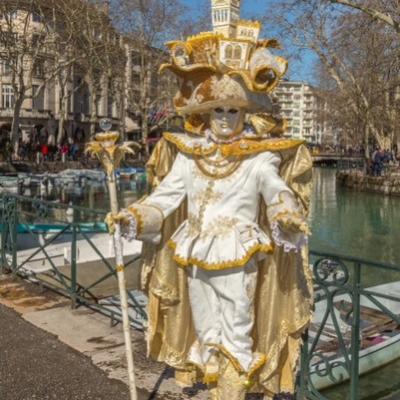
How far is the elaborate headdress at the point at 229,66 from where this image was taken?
2.90m

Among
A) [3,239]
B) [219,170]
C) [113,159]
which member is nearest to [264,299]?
[219,170]

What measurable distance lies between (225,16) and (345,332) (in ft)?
14.0

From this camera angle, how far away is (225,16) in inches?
120

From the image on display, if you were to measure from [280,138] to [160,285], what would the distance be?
108cm

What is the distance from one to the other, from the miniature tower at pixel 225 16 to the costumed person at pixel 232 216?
3cm

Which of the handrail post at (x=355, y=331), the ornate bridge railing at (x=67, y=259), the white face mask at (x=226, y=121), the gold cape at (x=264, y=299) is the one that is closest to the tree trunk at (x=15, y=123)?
the ornate bridge railing at (x=67, y=259)

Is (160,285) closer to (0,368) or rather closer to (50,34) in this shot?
(0,368)

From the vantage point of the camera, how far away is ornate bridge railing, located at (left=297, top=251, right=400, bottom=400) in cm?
318

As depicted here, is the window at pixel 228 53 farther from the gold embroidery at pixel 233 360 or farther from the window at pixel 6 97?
the window at pixel 6 97

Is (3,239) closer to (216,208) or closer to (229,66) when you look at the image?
(216,208)

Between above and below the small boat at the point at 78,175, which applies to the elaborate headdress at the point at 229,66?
above

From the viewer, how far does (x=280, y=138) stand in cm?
298

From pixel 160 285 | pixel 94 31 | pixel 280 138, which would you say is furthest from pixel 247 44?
pixel 94 31

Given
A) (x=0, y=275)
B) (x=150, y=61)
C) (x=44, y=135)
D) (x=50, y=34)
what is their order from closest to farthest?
(x=0, y=275) → (x=50, y=34) → (x=150, y=61) → (x=44, y=135)
